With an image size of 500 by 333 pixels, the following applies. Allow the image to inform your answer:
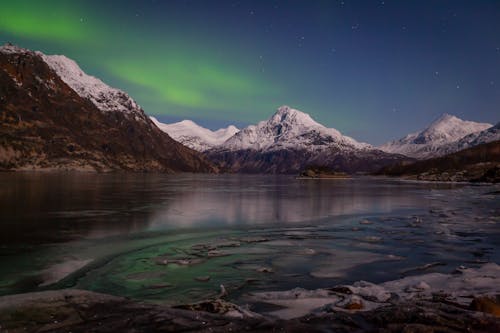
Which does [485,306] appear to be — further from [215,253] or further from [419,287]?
[215,253]

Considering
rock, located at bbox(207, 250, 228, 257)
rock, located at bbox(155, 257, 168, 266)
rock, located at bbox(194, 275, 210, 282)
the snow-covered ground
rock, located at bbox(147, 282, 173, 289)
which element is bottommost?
rock, located at bbox(207, 250, 228, 257)

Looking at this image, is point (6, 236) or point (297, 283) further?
point (6, 236)

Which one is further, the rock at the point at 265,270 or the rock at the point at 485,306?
the rock at the point at 265,270

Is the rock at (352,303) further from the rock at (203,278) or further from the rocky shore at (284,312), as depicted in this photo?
the rock at (203,278)

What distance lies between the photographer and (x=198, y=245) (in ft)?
67.1

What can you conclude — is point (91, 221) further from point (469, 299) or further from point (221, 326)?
point (469, 299)

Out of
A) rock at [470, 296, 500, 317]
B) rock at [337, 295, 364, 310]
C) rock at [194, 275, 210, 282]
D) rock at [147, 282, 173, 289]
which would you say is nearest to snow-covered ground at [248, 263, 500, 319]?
rock at [337, 295, 364, 310]

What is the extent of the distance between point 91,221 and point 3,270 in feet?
45.2

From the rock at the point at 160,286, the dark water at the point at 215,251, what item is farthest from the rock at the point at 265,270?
the rock at the point at 160,286

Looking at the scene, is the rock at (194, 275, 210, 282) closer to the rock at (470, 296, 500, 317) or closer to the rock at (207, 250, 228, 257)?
the rock at (207, 250, 228, 257)

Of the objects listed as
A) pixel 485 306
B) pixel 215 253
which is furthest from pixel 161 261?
pixel 485 306

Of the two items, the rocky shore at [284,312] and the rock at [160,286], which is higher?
the rocky shore at [284,312]

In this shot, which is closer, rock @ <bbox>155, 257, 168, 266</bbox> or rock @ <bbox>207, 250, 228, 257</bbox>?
rock @ <bbox>155, 257, 168, 266</bbox>

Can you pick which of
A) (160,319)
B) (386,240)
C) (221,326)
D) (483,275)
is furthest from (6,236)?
(483,275)
